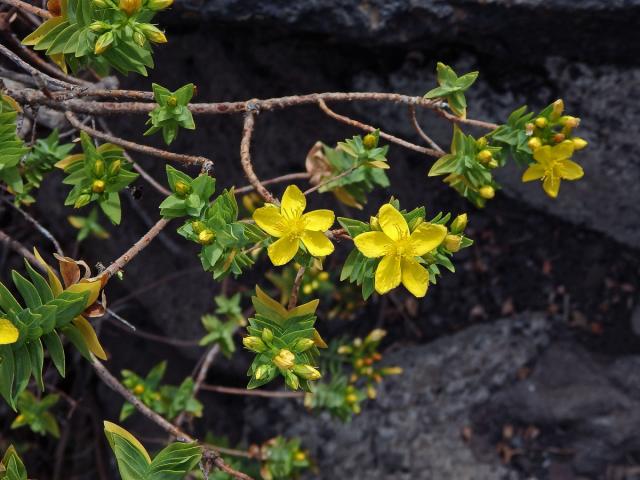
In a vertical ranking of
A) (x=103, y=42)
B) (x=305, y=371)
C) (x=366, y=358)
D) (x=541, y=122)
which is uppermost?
(x=103, y=42)

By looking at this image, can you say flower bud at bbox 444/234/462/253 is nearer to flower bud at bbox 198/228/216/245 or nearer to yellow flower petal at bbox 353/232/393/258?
yellow flower petal at bbox 353/232/393/258

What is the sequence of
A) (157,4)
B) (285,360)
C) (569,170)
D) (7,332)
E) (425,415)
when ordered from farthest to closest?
(425,415) → (569,170) → (157,4) → (285,360) → (7,332)

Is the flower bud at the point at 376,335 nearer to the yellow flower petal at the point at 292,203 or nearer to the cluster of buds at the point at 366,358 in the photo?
the cluster of buds at the point at 366,358

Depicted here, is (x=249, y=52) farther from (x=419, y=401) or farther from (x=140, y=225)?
(x=419, y=401)

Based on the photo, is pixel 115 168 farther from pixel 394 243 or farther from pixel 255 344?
pixel 394 243

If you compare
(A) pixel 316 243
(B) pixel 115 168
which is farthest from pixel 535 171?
(B) pixel 115 168

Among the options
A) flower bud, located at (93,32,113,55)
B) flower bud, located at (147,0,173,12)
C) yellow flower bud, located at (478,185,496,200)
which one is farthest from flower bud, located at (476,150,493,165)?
flower bud, located at (93,32,113,55)
